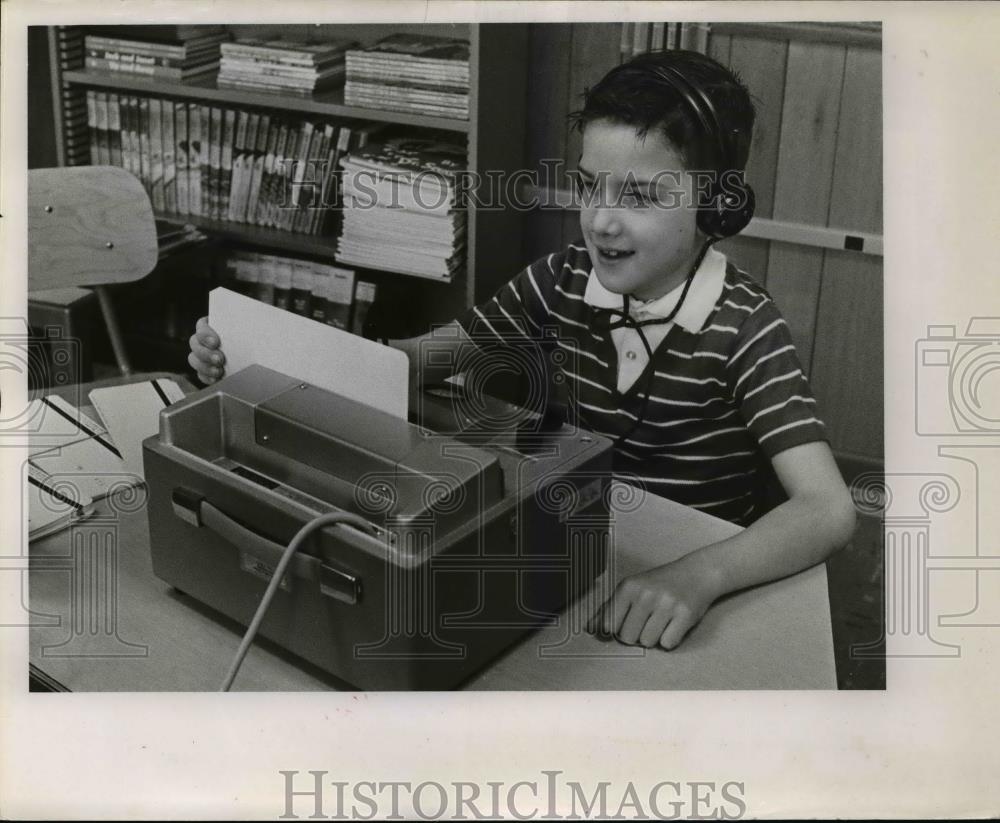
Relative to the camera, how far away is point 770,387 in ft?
4.04

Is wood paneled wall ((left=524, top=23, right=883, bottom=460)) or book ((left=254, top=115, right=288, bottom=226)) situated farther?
book ((left=254, top=115, right=288, bottom=226))

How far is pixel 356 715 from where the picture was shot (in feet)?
3.87

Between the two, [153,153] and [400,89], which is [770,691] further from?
[153,153]

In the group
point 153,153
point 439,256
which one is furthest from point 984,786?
point 153,153

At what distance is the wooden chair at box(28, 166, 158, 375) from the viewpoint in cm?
135

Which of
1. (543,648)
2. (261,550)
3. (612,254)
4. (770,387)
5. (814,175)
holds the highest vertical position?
(814,175)

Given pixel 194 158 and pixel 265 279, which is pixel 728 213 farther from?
pixel 194 158

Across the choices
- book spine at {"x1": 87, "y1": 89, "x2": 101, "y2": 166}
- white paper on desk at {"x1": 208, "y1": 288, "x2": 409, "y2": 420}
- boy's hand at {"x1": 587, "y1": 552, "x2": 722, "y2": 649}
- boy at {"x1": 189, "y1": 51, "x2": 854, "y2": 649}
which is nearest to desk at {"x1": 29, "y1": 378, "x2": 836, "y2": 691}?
boy's hand at {"x1": 587, "y1": 552, "x2": 722, "y2": 649}

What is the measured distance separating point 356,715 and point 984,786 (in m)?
0.71

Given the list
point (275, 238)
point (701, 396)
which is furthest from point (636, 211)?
point (275, 238)

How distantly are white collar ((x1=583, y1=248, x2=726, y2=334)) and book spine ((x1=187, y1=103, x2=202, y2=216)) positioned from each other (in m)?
0.81

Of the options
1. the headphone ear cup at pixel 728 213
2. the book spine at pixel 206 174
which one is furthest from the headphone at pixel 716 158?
the book spine at pixel 206 174

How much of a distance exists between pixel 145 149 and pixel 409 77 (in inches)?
17.7

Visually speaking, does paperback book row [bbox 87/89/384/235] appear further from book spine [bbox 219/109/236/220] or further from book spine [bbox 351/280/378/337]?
book spine [bbox 351/280/378/337]
